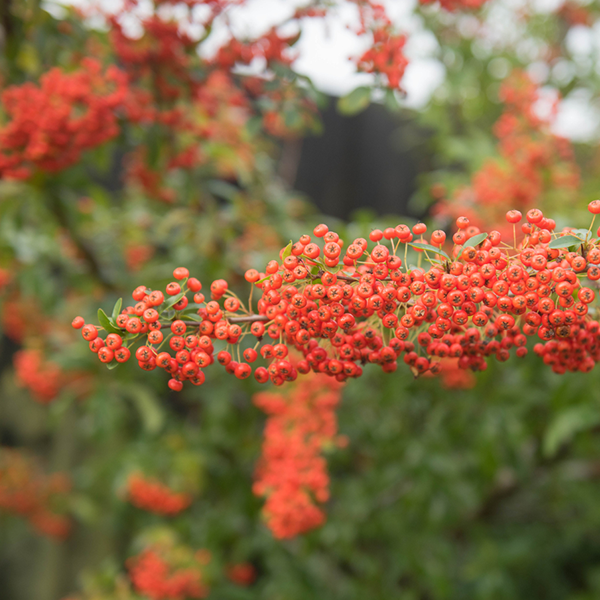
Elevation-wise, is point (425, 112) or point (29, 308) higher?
point (425, 112)

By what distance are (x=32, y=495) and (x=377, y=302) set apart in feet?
13.2

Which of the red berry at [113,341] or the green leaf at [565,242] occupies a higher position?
the green leaf at [565,242]

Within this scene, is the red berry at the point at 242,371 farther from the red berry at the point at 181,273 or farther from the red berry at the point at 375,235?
the red berry at the point at 375,235

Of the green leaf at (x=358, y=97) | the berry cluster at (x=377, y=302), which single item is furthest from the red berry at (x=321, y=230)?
the green leaf at (x=358, y=97)

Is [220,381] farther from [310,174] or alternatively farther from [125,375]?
[310,174]

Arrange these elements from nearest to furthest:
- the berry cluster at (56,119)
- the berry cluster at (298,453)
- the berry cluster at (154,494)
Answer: the berry cluster at (56,119), the berry cluster at (298,453), the berry cluster at (154,494)

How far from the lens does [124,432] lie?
432cm

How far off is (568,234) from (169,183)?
2.37 metres

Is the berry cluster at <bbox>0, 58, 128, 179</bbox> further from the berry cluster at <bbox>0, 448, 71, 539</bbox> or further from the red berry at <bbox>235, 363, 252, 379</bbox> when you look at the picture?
the berry cluster at <bbox>0, 448, 71, 539</bbox>

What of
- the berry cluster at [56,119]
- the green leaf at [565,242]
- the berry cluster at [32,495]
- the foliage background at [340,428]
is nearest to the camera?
the green leaf at [565,242]

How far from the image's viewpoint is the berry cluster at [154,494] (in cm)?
287

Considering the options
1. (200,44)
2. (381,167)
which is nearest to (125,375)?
(200,44)

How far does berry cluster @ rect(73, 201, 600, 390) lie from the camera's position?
0.84 metres

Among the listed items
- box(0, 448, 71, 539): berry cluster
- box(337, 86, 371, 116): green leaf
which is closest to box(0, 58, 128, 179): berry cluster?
box(337, 86, 371, 116): green leaf
